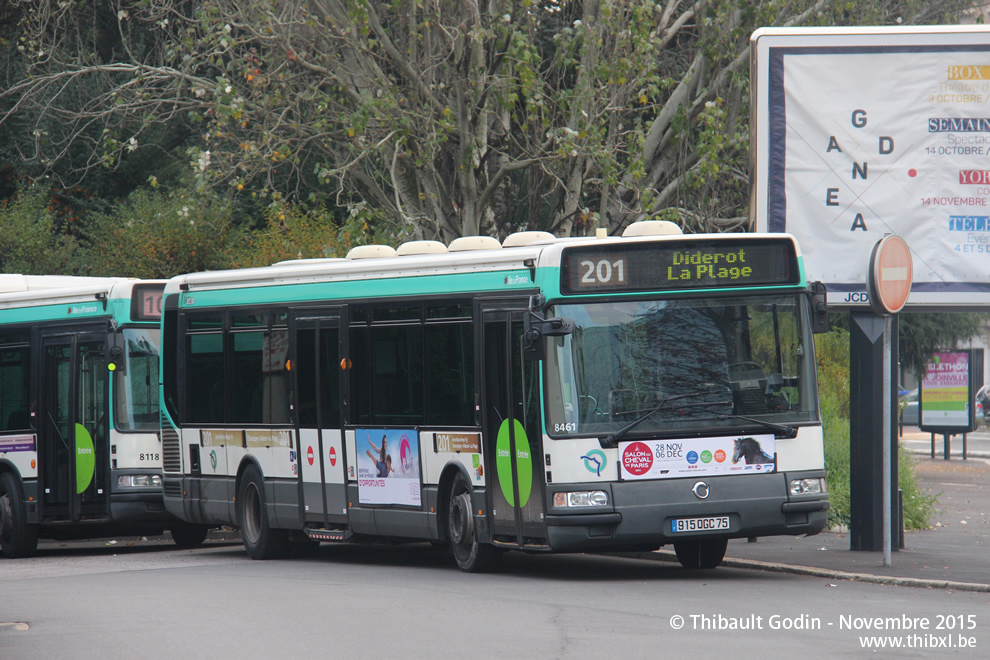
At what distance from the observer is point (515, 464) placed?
12.6 meters

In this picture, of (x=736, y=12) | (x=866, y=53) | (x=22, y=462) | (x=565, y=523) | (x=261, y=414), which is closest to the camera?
(x=565, y=523)

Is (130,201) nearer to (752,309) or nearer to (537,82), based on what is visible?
(537,82)

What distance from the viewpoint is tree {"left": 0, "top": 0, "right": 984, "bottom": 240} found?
789 inches

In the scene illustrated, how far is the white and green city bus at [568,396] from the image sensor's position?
12.0 meters

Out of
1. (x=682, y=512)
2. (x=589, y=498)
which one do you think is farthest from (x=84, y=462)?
(x=682, y=512)

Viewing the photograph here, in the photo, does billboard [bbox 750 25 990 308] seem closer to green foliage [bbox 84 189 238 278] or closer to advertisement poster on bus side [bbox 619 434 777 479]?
advertisement poster on bus side [bbox 619 434 777 479]

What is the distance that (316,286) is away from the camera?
15.3 metres

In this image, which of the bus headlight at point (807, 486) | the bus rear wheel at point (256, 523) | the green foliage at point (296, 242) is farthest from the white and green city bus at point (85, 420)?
the bus headlight at point (807, 486)

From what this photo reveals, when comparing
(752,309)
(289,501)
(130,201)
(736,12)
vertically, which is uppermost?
(736,12)

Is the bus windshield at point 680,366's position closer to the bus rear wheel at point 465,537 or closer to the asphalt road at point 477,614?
the asphalt road at point 477,614

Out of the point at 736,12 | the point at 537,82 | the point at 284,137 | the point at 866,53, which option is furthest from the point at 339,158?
the point at 866,53

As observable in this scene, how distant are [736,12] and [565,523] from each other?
11.7 m

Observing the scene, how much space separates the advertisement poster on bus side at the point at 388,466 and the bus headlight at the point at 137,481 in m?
3.84

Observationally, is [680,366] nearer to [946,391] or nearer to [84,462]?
[84,462]
